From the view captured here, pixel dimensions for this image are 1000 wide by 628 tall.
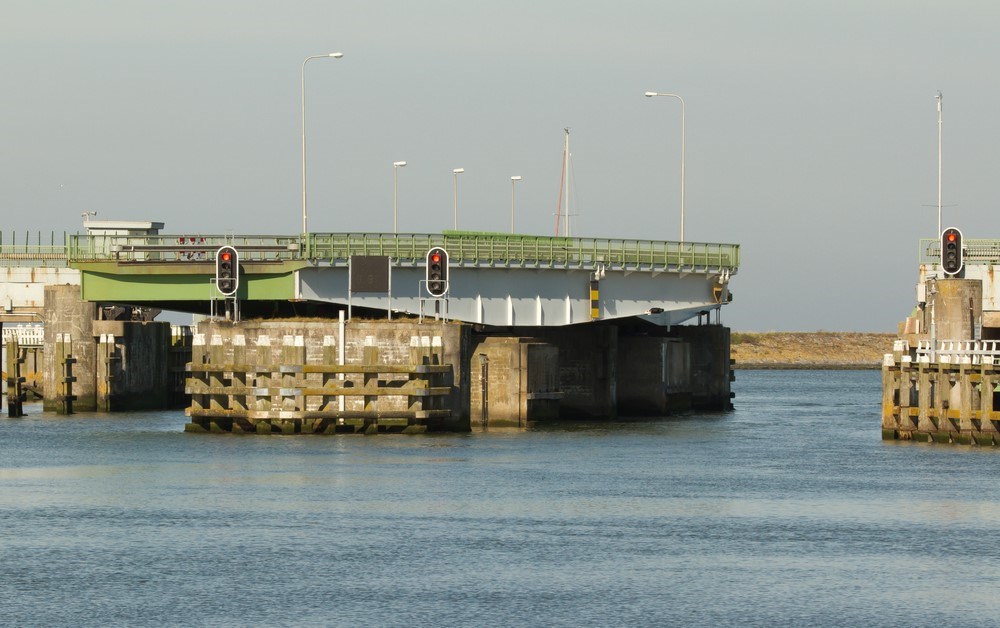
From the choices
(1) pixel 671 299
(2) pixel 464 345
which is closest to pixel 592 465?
(2) pixel 464 345

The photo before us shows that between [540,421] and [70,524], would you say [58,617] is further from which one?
[540,421]

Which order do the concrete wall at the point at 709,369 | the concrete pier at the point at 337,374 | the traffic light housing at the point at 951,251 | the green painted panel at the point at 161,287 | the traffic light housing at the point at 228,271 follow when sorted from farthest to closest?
the concrete wall at the point at 709,369 < the green painted panel at the point at 161,287 < the traffic light housing at the point at 228,271 < the concrete pier at the point at 337,374 < the traffic light housing at the point at 951,251

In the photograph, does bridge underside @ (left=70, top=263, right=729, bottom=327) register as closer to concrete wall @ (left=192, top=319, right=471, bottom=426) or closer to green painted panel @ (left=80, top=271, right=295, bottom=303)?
green painted panel @ (left=80, top=271, right=295, bottom=303)

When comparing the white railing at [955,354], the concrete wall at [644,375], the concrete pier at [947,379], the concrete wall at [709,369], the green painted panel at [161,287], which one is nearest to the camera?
the white railing at [955,354]

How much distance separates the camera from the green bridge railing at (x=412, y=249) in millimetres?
79562

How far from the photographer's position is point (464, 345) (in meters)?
76.2

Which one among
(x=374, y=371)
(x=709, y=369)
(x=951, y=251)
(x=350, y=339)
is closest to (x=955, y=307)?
(x=951, y=251)

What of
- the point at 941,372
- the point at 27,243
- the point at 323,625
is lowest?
the point at 323,625

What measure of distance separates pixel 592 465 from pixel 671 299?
25.8 meters

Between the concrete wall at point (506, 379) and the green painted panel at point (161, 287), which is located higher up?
the green painted panel at point (161, 287)

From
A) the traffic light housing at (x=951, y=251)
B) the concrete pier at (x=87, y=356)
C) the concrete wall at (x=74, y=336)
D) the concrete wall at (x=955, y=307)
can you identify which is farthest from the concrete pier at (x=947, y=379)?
the concrete wall at (x=74, y=336)

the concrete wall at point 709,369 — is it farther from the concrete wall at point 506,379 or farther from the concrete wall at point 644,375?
the concrete wall at point 506,379

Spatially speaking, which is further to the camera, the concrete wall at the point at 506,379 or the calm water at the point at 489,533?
the concrete wall at the point at 506,379

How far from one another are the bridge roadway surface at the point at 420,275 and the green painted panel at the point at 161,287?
0.04 meters
